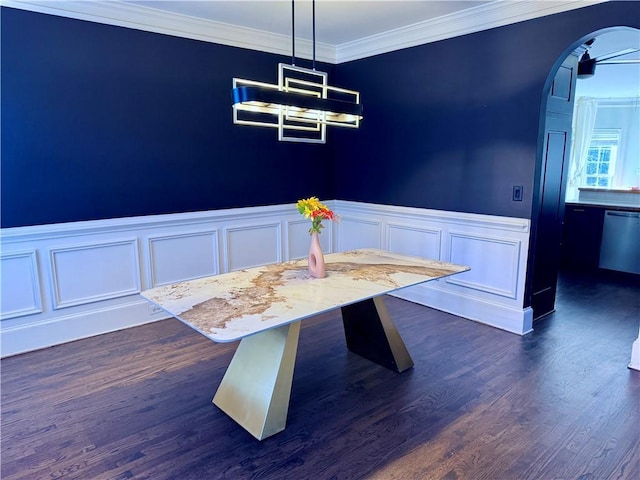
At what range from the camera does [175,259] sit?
3.80 m

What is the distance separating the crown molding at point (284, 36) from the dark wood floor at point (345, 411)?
247 centimetres

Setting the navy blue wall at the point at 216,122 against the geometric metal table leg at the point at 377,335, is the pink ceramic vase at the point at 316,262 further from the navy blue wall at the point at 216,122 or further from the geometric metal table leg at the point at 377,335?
the navy blue wall at the point at 216,122

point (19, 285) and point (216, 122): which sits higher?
point (216, 122)

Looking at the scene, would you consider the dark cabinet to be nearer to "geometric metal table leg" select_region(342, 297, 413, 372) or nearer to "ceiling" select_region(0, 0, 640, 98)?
"ceiling" select_region(0, 0, 640, 98)

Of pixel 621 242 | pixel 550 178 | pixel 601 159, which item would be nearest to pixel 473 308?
pixel 550 178

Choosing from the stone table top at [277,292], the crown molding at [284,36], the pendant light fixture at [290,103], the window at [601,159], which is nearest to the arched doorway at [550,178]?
the crown molding at [284,36]

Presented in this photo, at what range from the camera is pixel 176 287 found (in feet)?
7.61

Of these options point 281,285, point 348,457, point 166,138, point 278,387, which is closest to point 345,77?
point 166,138

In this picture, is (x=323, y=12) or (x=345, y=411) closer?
(x=345, y=411)

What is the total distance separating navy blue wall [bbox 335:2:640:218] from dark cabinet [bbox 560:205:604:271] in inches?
108

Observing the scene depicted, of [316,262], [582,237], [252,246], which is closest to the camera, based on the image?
[316,262]

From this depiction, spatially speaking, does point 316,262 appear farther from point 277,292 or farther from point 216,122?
point 216,122

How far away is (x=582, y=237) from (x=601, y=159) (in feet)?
9.21

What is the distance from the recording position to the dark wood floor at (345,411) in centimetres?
197
